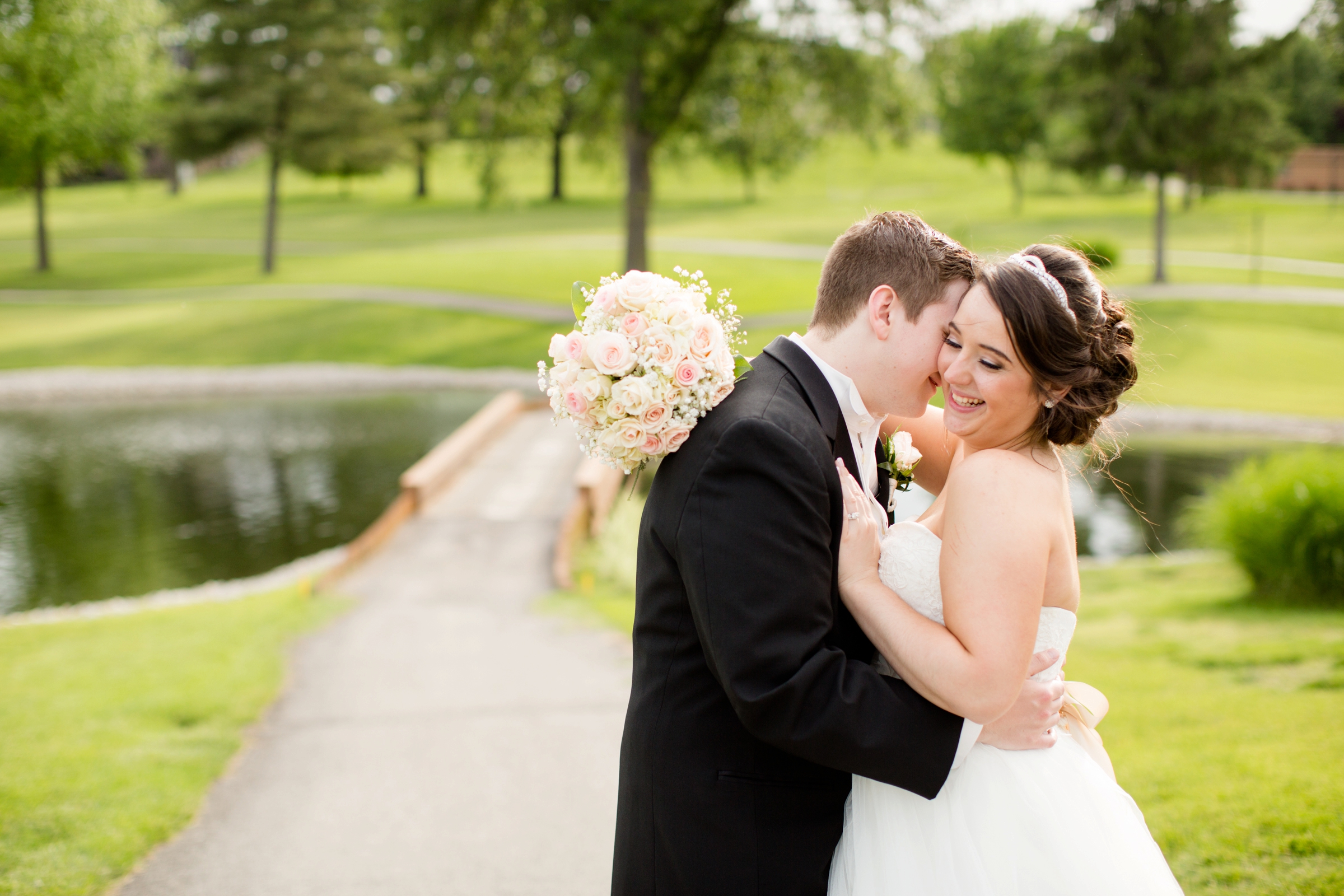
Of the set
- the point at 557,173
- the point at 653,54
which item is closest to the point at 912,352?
the point at 653,54

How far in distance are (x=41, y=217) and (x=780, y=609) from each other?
44703 millimetres

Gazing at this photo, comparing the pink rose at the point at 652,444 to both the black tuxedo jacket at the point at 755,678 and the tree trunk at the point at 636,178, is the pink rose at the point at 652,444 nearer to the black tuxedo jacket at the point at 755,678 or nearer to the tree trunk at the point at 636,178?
the black tuxedo jacket at the point at 755,678

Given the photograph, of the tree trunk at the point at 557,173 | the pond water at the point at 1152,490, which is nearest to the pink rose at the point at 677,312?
the pond water at the point at 1152,490

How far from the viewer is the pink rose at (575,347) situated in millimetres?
2432

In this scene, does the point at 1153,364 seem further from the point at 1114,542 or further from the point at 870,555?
the point at 1114,542

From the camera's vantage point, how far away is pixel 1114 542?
13.5 m

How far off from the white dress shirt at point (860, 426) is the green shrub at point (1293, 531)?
7.79m

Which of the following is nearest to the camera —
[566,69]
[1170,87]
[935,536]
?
[935,536]

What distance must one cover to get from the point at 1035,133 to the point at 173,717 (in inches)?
2310

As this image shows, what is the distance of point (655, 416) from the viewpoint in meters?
2.27

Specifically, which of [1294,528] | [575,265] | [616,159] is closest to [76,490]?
[1294,528]

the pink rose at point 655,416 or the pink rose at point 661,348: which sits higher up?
the pink rose at point 661,348

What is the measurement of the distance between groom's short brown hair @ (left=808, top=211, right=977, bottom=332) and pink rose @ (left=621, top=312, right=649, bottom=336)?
1.31ft

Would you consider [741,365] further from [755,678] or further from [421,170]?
[421,170]
